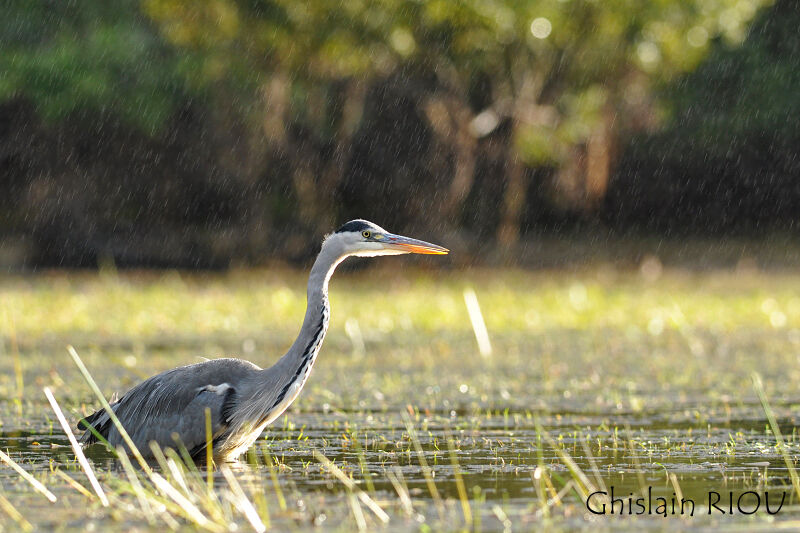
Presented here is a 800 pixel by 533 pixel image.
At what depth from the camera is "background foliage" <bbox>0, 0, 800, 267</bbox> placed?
25.4 meters

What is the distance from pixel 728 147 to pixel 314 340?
25869 mm

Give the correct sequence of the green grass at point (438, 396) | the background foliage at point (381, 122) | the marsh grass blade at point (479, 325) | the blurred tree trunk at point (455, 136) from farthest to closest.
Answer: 1. the blurred tree trunk at point (455, 136)
2. the background foliage at point (381, 122)
3. the marsh grass blade at point (479, 325)
4. the green grass at point (438, 396)

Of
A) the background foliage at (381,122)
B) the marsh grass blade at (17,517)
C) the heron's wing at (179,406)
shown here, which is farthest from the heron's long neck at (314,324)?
the background foliage at (381,122)

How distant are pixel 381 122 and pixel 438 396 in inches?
784

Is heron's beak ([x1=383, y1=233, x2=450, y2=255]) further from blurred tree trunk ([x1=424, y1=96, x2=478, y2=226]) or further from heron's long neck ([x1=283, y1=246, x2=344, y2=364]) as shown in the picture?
blurred tree trunk ([x1=424, y1=96, x2=478, y2=226])

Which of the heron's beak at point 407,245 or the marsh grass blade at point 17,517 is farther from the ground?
the heron's beak at point 407,245

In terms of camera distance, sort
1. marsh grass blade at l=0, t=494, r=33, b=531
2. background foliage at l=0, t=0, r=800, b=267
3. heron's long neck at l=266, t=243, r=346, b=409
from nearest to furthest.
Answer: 1. marsh grass blade at l=0, t=494, r=33, b=531
2. heron's long neck at l=266, t=243, r=346, b=409
3. background foliage at l=0, t=0, r=800, b=267

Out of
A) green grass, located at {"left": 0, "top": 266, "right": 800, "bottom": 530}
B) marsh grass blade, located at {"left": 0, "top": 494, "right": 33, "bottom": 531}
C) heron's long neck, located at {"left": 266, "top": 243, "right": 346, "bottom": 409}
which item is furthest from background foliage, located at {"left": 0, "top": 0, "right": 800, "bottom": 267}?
marsh grass blade, located at {"left": 0, "top": 494, "right": 33, "bottom": 531}

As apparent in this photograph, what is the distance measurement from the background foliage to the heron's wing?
1551cm

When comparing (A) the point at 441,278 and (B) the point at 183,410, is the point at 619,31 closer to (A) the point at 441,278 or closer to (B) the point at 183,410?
(A) the point at 441,278

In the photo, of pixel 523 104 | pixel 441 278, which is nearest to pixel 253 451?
pixel 441 278

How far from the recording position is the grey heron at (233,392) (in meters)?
8.21

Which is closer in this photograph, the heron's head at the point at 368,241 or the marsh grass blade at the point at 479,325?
the heron's head at the point at 368,241

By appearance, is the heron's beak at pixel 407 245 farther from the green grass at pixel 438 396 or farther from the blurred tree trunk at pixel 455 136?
the blurred tree trunk at pixel 455 136
